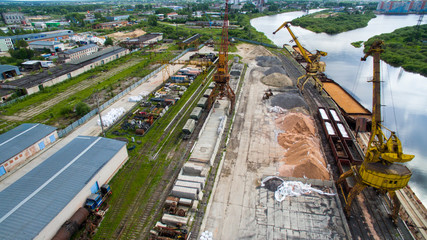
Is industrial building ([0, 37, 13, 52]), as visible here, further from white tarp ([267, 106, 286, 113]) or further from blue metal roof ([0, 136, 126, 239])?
white tarp ([267, 106, 286, 113])

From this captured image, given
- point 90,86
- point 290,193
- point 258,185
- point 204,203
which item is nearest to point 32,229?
point 204,203

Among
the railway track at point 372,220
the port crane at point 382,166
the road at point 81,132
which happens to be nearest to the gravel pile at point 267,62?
the road at point 81,132

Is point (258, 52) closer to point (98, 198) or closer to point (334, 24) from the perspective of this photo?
point (98, 198)

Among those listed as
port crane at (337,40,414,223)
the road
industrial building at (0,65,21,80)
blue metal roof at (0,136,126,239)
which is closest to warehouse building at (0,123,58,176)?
the road

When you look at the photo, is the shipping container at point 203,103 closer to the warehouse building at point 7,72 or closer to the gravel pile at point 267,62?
the gravel pile at point 267,62

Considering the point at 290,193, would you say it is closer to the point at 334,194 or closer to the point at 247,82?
the point at 334,194

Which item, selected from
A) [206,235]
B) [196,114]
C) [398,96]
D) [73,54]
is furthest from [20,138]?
[398,96]
